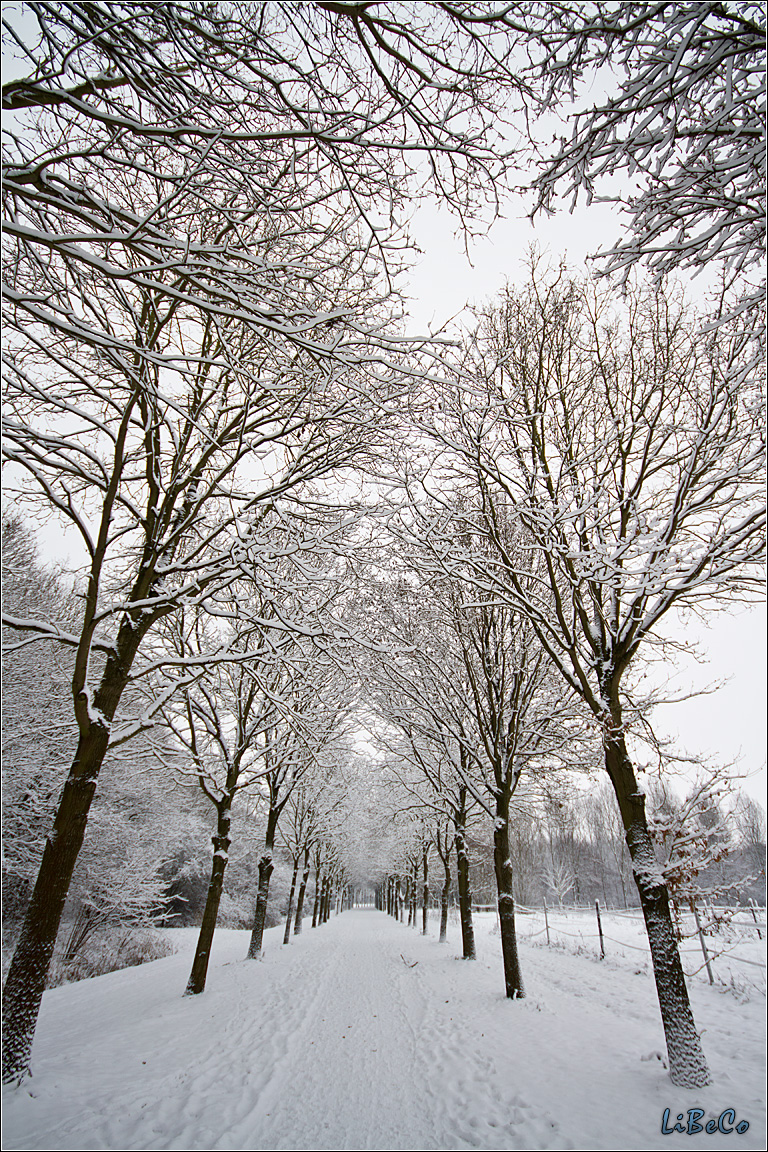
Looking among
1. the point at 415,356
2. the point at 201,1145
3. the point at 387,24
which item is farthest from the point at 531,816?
the point at 387,24

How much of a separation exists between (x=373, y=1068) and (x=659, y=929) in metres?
3.67

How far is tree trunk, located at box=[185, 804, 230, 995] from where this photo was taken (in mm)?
8523

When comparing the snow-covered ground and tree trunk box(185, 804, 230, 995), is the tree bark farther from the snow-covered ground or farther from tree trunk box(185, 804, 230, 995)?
tree trunk box(185, 804, 230, 995)

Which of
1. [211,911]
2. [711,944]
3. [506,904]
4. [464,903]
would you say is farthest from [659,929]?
[711,944]

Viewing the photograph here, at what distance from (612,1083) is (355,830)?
101ft

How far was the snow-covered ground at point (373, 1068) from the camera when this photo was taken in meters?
3.81

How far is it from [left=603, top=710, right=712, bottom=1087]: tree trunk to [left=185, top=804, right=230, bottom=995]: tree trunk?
7332 millimetres

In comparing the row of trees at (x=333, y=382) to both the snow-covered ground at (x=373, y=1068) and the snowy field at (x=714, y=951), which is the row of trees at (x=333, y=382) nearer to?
the snow-covered ground at (x=373, y=1068)

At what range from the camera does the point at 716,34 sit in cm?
239

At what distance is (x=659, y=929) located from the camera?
477 cm

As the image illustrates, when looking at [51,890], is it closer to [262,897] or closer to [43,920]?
[43,920]

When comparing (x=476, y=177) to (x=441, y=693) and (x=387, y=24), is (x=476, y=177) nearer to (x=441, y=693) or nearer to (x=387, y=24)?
(x=387, y=24)

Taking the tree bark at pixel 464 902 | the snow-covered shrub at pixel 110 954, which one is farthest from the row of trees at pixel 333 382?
the snow-covered shrub at pixel 110 954

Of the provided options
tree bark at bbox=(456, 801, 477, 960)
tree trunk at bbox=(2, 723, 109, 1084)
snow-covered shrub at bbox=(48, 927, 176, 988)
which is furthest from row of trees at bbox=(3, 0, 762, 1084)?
snow-covered shrub at bbox=(48, 927, 176, 988)
